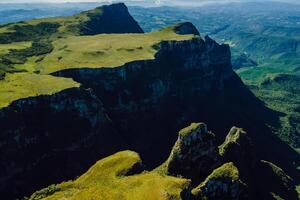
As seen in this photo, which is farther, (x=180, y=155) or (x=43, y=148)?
(x=43, y=148)

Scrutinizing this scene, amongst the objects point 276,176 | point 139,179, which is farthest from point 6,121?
point 276,176

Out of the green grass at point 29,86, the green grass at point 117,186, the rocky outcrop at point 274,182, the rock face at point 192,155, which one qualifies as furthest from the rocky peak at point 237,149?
the green grass at point 29,86

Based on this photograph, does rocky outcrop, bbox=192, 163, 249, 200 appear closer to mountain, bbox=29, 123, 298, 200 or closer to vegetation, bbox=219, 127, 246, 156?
mountain, bbox=29, 123, 298, 200

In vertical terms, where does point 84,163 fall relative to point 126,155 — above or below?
below

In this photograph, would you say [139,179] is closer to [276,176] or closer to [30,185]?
[30,185]

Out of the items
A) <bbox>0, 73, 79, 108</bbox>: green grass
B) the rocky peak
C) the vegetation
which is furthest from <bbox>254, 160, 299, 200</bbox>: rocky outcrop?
<bbox>0, 73, 79, 108</bbox>: green grass

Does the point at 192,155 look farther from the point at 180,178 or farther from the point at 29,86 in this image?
the point at 29,86

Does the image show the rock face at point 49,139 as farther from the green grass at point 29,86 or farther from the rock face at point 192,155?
the rock face at point 192,155
